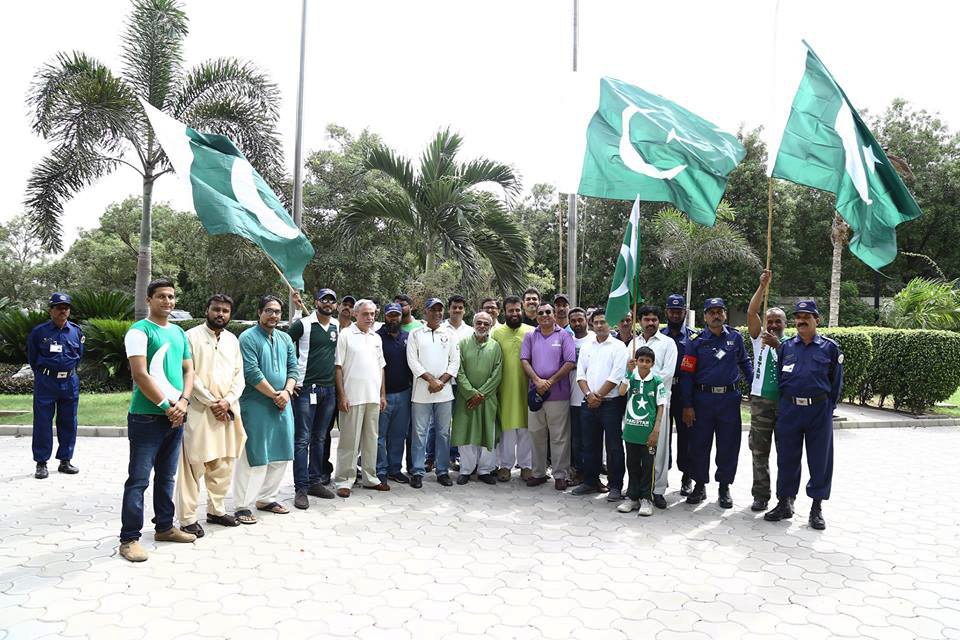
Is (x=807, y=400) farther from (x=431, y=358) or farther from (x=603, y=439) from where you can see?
(x=431, y=358)

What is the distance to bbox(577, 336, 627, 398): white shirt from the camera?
6457 millimetres

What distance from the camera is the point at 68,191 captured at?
1445 cm

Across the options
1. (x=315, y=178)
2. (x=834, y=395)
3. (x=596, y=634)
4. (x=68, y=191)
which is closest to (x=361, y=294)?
(x=315, y=178)

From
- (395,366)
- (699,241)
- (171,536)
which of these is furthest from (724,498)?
(699,241)

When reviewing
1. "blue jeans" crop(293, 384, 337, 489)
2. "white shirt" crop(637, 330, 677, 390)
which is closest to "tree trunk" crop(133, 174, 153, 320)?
"blue jeans" crop(293, 384, 337, 489)

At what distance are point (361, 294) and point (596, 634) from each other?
19.2 metres

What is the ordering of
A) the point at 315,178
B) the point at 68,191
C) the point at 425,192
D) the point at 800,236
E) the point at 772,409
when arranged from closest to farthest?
the point at 772,409 < the point at 425,192 < the point at 68,191 < the point at 315,178 < the point at 800,236

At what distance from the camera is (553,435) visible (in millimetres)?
7086

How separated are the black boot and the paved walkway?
130mm

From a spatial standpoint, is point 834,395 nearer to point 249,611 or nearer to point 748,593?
point 748,593

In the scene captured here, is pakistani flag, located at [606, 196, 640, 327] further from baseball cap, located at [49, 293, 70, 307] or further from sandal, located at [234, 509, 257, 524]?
baseball cap, located at [49, 293, 70, 307]

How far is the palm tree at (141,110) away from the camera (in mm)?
13398

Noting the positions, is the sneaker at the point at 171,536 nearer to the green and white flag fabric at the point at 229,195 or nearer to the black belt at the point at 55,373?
the green and white flag fabric at the point at 229,195

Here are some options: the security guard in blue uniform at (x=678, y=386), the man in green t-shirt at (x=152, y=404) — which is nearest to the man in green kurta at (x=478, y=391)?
the security guard in blue uniform at (x=678, y=386)
